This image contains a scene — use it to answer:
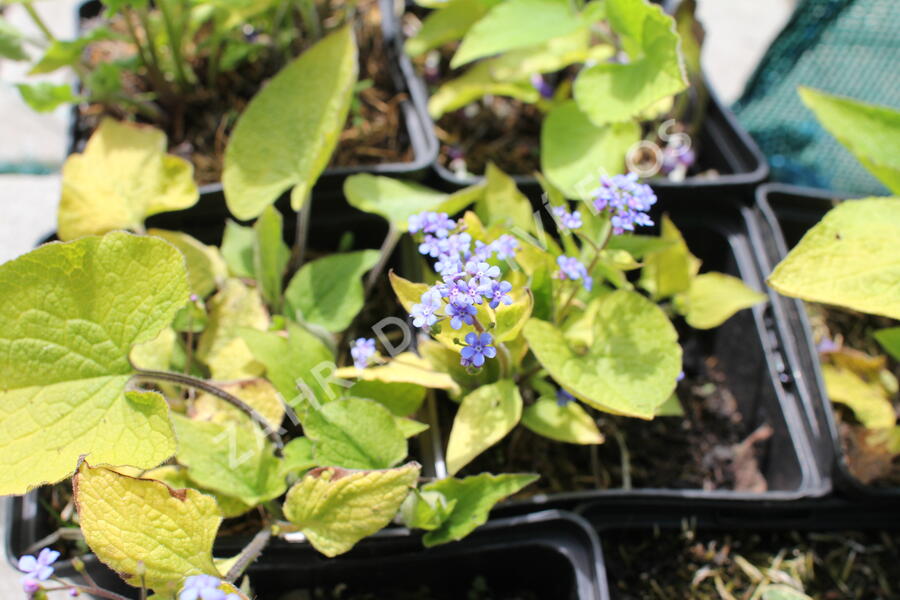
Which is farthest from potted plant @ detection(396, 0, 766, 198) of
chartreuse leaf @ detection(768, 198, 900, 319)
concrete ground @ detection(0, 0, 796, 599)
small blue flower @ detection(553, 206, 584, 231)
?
concrete ground @ detection(0, 0, 796, 599)

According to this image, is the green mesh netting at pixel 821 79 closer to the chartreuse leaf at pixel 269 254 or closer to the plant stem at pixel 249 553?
the chartreuse leaf at pixel 269 254

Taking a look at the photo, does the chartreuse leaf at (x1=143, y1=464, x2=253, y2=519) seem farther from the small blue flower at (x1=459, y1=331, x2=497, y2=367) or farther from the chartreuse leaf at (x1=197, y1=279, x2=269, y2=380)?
the small blue flower at (x1=459, y1=331, x2=497, y2=367)

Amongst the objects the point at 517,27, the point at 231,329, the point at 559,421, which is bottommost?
the point at 559,421

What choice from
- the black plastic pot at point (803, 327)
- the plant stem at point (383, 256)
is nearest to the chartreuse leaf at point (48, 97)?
the plant stem at point (383, 256)

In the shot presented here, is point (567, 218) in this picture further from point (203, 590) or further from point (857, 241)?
point (203, 590)

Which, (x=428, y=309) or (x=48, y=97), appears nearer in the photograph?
(x=428, y=309)

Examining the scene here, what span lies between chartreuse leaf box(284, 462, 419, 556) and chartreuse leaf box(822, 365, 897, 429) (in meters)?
0.61

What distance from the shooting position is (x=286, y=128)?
3.15 feet

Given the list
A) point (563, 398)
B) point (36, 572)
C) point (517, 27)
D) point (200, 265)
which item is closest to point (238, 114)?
point (200, 265)

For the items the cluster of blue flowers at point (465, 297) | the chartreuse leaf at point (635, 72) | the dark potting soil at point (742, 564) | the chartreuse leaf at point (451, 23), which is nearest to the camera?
the cluster of blue flowers at point (465, 297)

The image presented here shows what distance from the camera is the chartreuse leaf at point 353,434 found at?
0.74 meters

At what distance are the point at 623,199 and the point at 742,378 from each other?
0.49 m

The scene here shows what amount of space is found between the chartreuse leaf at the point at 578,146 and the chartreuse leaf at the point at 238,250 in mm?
378

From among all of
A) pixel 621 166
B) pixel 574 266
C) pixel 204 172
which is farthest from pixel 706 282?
pixel 204 172
